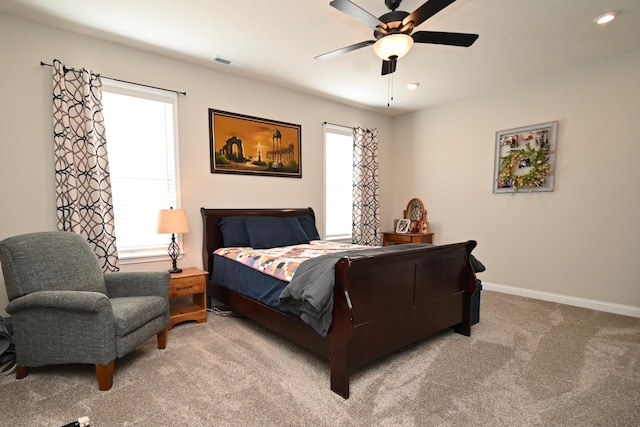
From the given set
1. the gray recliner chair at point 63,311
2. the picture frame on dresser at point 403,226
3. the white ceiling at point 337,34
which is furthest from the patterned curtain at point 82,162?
the picture frame on dresser at point 403,226

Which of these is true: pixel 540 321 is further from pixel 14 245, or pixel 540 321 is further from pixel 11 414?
pixel 14 245

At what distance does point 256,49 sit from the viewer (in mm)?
3127

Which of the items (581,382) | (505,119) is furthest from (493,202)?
(581,382)

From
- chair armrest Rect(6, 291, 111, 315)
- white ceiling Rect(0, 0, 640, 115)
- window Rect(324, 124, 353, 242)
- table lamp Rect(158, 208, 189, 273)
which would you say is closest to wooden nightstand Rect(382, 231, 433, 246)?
window Rect(324, 124, 353, 242)

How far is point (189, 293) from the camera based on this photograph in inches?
119

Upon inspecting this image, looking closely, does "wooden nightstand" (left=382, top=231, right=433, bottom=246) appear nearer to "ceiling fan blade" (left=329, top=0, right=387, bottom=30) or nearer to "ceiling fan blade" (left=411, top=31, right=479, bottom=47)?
"ceiling fan blade" (left=411, top=31, right=479, bottom=47)

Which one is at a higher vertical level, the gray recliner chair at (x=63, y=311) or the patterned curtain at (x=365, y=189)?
the patterned curtain at (x=365, y=189)

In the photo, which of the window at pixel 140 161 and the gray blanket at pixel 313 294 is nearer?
the gray blanket at pixel 313 294

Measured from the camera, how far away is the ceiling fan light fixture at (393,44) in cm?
218

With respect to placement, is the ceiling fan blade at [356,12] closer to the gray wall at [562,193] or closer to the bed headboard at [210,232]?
the bed headboard at [210,232]

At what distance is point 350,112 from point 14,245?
4308mm

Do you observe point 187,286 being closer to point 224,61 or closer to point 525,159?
point 224,61

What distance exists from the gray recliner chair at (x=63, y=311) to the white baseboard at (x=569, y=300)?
13.8 ft

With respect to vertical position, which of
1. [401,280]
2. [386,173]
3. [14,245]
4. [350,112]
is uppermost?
[350,112]
